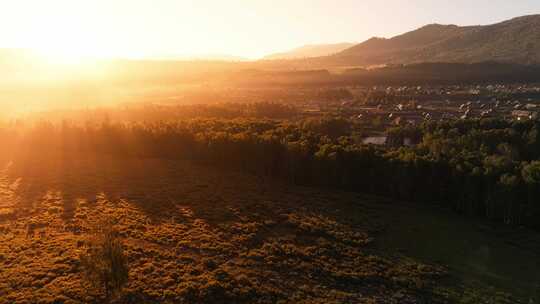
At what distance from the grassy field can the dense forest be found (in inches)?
158

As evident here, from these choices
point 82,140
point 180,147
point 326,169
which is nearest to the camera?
point 326,169

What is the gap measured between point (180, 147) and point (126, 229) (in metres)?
38.7

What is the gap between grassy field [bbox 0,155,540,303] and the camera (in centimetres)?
3688

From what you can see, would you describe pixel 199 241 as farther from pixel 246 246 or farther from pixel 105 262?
pixel 105 262

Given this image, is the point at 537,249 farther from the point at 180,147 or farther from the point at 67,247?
the point at 180,147

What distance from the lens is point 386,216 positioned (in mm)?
57750

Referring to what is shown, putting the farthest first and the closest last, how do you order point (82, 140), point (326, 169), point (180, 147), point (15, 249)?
point (82, 140), point (180, 147), point (326, 169), point (15, 249)

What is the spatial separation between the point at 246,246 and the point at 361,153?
1145 inches

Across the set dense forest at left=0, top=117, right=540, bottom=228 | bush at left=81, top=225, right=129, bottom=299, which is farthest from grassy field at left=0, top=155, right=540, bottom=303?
dense forest at left=0, top=117, right=540, bottom=228

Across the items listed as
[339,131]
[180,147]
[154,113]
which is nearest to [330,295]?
[180,147]

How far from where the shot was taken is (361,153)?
2660 inches

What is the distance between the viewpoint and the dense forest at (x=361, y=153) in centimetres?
5829

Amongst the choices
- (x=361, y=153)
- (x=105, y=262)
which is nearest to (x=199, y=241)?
(x=105, y=262)

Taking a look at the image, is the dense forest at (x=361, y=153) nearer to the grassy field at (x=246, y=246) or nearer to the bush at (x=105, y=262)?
the grassy field at (x=246, y=246)
